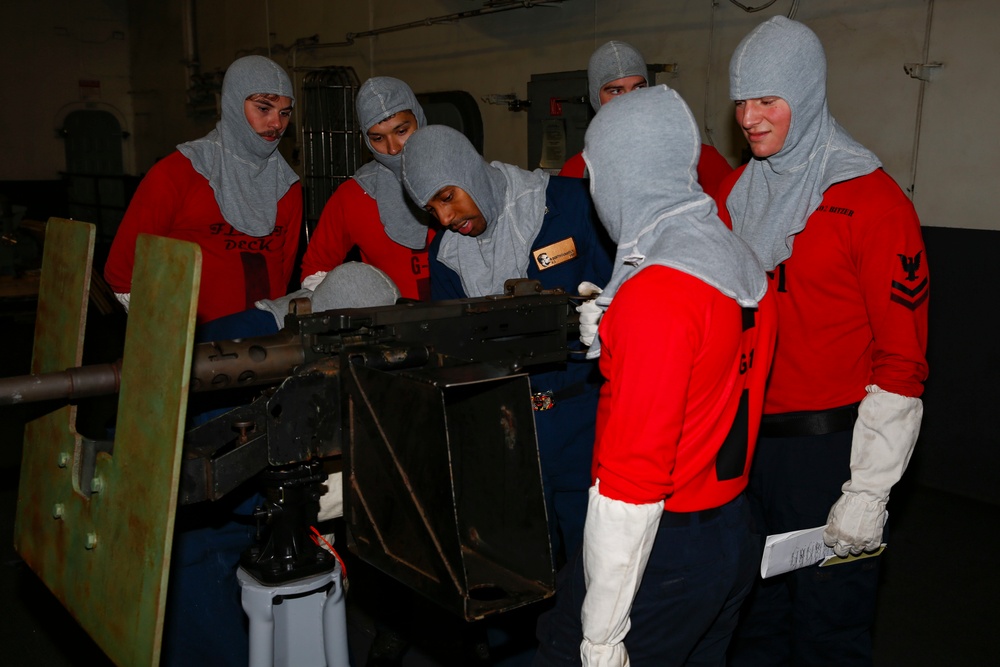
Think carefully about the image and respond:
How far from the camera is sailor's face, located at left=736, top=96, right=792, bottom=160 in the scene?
171 cm

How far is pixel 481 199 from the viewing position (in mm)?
1994

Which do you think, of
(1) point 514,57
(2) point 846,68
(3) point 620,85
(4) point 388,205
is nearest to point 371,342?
(4) point 388,205

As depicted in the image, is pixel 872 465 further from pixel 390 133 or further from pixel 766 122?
pixel 390 133

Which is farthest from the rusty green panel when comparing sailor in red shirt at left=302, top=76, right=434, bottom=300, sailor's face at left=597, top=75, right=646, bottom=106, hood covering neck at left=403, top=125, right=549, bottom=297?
sailor's face at left=597, top=75, right=646, bottom=106

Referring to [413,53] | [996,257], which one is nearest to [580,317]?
[996,257]

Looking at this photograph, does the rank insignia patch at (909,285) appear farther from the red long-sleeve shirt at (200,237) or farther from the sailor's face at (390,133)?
the red long-sleeve shirt at (200,237)

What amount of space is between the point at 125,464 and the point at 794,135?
4.54 ft

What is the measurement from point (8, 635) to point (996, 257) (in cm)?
363

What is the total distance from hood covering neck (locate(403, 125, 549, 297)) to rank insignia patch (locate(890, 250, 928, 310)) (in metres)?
0.81

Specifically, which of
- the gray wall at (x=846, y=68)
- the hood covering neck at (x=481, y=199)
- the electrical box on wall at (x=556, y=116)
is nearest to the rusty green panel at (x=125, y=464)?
the hood covering neck at (x=481, y=199)

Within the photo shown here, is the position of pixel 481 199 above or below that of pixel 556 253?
above

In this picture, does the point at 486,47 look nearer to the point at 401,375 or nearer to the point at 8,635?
the point at 8,635

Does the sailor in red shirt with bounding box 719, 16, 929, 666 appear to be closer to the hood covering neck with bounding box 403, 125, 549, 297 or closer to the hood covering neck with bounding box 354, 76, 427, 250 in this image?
the hood covering neck with bounding box 403, 125, 549, 297

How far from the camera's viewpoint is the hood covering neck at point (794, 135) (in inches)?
66.5
